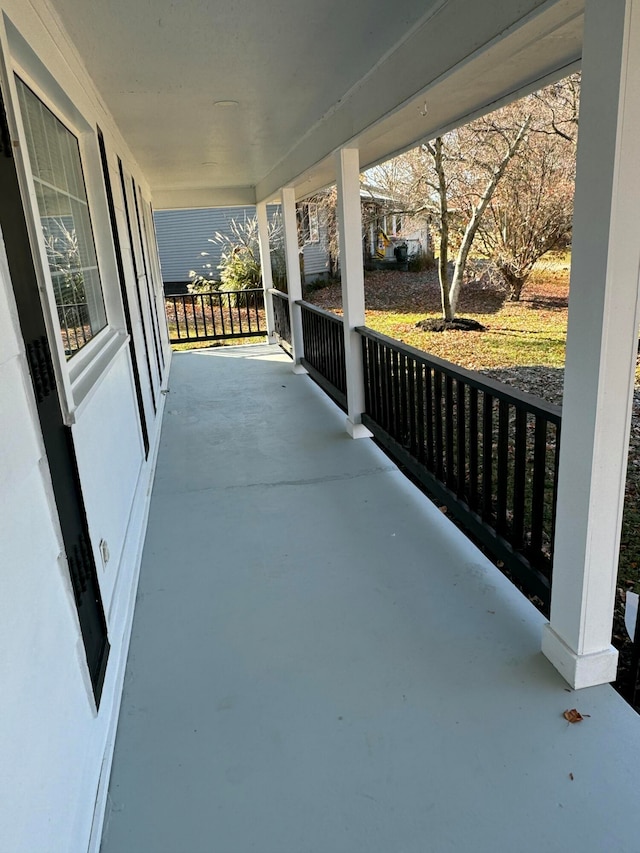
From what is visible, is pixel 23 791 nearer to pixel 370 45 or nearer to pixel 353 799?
pixel 353 799

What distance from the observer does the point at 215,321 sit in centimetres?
1159

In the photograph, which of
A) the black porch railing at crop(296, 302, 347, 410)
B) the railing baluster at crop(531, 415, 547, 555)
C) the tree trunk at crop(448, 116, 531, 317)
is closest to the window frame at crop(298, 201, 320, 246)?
the tree trunk at crop(448, 116, 531, 317)

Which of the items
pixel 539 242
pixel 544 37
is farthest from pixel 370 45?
pixel 539 242

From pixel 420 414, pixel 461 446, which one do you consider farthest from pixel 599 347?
pixel 420 414

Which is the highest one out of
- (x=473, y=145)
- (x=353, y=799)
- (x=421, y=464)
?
(x=473, y=145)

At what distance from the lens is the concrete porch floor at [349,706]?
1515 mm

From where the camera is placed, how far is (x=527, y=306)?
11.0 meters

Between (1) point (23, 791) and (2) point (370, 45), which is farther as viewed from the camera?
(2) point (370, 45)

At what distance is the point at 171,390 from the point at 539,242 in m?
7.31

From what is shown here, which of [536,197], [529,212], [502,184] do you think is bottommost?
[529,212]

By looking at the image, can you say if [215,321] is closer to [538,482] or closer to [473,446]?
[473,446]

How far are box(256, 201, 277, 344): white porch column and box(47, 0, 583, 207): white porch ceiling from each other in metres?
4.21

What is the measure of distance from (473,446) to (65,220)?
7.05 ft

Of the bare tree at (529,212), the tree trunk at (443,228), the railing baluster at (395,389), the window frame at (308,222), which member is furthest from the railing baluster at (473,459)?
the window frame at (308,222)
